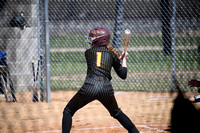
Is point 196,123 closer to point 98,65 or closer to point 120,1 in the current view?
point 98,65

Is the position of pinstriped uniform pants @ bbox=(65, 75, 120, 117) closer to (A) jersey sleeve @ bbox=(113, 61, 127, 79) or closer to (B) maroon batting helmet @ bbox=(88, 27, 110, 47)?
(A) jersey sleeve @ bbox=(113, 61, 127, 79)

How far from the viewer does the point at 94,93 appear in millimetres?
3861

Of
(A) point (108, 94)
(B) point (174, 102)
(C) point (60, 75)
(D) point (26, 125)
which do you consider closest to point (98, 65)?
(A) point (108, 94)

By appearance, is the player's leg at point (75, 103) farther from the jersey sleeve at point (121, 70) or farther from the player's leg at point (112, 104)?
the jersey sleeve at point (121, 70)

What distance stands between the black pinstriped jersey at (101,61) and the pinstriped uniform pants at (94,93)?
0.26ft

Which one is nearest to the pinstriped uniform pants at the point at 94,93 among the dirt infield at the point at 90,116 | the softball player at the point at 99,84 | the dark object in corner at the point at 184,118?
the softball player at the point at 99,84

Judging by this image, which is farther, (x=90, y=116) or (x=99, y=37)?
(x=90, y=116)

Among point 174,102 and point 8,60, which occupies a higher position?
point 8,60

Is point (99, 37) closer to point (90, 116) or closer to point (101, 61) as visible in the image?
point (101, 61)

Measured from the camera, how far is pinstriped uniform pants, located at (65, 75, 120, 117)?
3.87 m

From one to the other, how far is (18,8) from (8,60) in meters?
1.44

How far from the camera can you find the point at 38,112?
6625 millimetres

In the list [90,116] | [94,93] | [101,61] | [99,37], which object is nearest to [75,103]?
[94,93]

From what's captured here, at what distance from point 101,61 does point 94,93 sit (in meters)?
0.42
